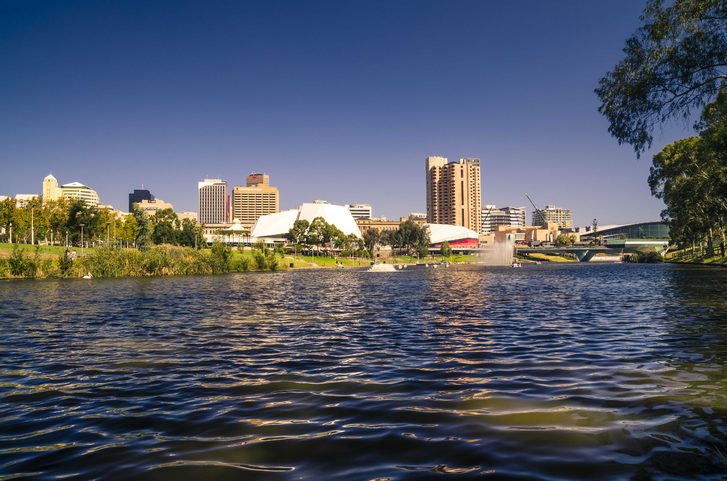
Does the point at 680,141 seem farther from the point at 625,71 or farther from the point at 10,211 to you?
the point at 10,211

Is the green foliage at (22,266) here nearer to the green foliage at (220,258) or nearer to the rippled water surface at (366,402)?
the green foliage at (220,258)

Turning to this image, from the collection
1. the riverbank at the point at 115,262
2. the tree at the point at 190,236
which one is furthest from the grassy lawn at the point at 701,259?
the tree at the point at 190,236

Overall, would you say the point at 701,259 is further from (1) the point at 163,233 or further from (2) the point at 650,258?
(1) the point at 163,233

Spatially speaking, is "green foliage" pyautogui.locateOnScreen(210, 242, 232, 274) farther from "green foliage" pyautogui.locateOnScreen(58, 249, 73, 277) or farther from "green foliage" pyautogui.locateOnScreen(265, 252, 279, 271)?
"green foliage" pyautogui.locateOnScreen(58, 249, 73, 277)

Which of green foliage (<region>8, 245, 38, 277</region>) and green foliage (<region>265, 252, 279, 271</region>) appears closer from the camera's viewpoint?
green foliage (<region>8, 245, 38, 277</region>)

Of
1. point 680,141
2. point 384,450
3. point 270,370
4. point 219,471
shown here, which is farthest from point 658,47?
point 680,141

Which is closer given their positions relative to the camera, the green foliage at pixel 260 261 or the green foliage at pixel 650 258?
the green foliage at pixel 260 261

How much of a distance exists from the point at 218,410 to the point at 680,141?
350 ft

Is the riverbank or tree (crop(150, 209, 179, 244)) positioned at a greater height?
tree (crop(150, 209, 179, 244))

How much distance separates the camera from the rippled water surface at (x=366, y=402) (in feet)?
22.9

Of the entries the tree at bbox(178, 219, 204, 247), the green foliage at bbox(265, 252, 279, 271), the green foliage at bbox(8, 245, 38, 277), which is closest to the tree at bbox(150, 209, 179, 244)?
the tree at bbox(178, 219, 204, 247)

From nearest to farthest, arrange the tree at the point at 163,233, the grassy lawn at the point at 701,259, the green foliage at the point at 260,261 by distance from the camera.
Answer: the grassy lawn at the point at 701,259
the green foliage at the point at 260,261
the tree at the point at 163,233

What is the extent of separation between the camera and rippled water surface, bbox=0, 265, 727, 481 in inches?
274

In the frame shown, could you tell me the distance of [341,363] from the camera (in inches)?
555
